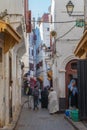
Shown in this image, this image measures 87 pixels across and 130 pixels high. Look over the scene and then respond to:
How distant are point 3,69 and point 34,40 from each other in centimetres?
7982

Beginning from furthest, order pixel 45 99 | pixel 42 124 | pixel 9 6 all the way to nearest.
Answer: pixel 45 99 < pixel 42 124 < pixel 9 6

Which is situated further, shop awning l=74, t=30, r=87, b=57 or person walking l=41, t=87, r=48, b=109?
person walking l=41, t=87, r=48, b=109

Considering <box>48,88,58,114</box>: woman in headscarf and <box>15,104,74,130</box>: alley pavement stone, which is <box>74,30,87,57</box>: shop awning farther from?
<box>48,88,58,114</box>: woman in headscarf

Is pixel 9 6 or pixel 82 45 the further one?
pixel 9 6

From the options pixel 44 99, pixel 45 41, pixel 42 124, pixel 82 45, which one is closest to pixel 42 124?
pixel 42 124

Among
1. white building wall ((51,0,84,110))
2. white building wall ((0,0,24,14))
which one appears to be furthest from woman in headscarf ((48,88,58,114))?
white building wall ((0,0,24,14))

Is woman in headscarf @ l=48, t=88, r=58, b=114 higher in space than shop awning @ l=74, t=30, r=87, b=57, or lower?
lower

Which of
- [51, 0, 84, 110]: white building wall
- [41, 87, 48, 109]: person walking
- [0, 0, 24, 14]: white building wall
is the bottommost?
[41, 87, 48, 109]: person walking

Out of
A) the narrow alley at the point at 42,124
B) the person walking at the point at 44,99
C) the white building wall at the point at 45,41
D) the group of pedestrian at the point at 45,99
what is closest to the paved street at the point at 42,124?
the narrow alley at the point at 42,124

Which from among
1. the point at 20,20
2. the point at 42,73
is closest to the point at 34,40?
the point at 42,73

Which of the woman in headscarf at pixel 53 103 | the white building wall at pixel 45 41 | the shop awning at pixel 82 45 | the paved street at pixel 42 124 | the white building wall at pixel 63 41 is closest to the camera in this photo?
the shop awning at pixel 82 45

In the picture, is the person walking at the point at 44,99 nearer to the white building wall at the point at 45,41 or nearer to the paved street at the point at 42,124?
the paved street at the point at 42,124

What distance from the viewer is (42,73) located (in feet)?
256

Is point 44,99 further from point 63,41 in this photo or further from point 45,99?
point 63,41
